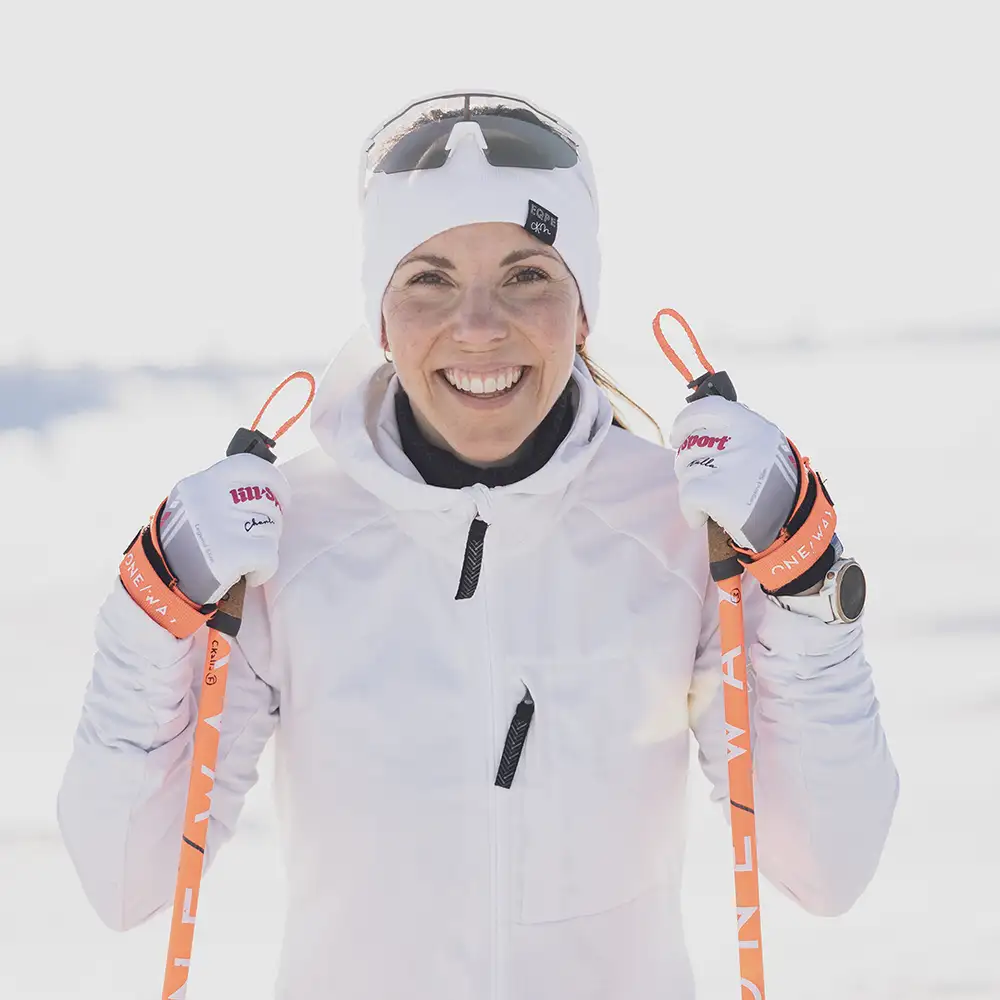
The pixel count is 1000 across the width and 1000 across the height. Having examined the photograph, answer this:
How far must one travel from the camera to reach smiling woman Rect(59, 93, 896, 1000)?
7.19 ft

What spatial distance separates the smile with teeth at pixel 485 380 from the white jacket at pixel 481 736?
154 millimetres

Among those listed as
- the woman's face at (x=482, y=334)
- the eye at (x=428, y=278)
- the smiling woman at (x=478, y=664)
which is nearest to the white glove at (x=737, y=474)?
the smiling woman at (x=478, y=664)

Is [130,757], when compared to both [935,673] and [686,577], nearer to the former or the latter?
[686,577]

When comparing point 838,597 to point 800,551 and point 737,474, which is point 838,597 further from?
point 737,474

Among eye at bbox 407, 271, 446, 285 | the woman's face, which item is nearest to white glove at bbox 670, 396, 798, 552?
the woman's face

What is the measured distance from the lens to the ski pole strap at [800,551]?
2.14 m

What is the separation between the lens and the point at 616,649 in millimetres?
2328

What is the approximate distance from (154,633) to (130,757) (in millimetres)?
215

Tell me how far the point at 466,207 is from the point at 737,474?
0.66 m

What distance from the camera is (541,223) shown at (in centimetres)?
234

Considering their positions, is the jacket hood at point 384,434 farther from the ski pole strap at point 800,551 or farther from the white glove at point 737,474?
the ski pole strap at point 800,551

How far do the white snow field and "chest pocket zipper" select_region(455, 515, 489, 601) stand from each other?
73 centimetres

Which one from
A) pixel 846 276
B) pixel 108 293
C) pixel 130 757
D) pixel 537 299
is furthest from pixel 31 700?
pixel 846 276

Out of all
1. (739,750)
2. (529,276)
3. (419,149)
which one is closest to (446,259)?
(529,276)
